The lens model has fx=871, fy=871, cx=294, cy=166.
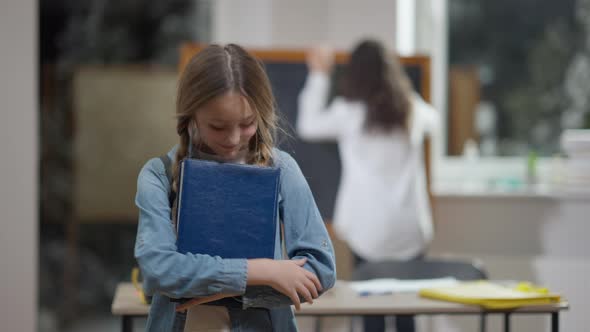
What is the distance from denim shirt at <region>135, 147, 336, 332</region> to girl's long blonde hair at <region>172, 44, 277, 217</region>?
0.11 feet

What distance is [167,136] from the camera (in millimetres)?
6910

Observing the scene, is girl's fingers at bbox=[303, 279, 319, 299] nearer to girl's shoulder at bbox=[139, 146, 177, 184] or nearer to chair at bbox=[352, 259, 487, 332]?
girl's shoulder at bbox=[139, 146, 177, 184]

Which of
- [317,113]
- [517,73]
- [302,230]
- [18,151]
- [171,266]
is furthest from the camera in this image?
[517,73]

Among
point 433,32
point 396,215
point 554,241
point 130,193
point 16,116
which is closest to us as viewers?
point 16,116

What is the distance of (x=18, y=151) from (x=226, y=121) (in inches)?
103

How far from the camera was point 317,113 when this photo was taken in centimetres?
440

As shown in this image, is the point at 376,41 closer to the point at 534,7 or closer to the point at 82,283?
the point at 534,7

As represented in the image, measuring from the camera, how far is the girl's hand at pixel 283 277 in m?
1.65

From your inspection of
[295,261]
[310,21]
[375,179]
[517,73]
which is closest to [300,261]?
[295,261]

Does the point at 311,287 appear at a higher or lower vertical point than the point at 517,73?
lower

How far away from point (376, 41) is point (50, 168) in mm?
3581

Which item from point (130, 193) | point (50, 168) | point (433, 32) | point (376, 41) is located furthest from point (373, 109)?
point (50, 168)

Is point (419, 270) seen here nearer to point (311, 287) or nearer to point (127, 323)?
point (127, 323)

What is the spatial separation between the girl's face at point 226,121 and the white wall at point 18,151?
2.52m
